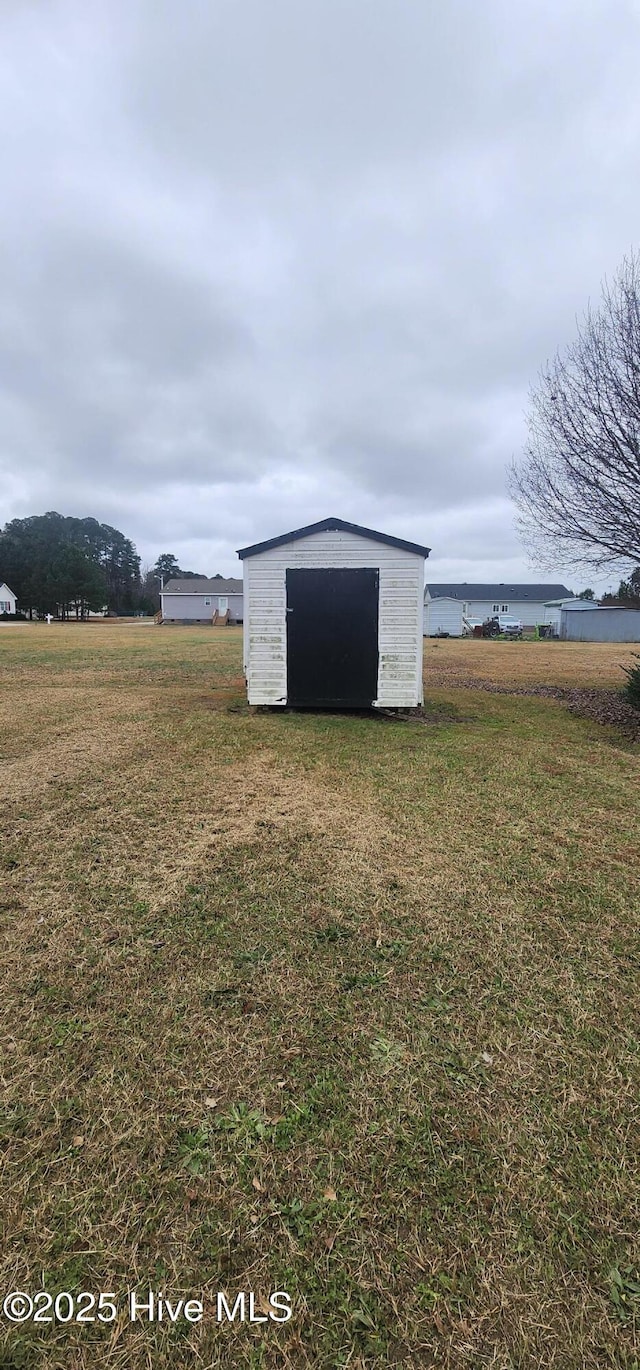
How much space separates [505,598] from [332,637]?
152ft

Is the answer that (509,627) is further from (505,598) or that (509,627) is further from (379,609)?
(379,609)

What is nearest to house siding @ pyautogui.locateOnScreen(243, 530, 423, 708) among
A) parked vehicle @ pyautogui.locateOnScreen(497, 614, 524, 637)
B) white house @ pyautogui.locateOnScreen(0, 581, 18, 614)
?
parked vehicle @ pyautogui.locateOnScreen(497, 614, 524, 637)

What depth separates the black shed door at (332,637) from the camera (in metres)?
7.63

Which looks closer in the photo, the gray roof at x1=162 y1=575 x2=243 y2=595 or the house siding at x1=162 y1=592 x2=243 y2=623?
the house siding at x1=162 y1=592 x2=243 y2=623

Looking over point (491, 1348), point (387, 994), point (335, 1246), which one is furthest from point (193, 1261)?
point (387, 994)

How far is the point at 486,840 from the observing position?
3797 mm

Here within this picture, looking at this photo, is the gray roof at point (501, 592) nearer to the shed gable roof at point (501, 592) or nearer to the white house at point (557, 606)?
the shed gable roof at point (501, 592)

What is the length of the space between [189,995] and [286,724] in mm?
5281

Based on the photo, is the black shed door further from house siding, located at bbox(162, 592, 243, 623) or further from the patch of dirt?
house siding, located at bbox(162, 592, 243, 623)

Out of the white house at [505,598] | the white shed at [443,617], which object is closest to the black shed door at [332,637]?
the white shed at [443,617]

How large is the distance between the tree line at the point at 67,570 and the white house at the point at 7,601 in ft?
1.98

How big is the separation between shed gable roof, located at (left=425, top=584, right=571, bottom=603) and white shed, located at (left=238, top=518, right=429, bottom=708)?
4292 centimetres

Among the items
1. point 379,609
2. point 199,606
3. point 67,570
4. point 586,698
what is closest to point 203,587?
point 199,606

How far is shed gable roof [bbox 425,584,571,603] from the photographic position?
49719mm
